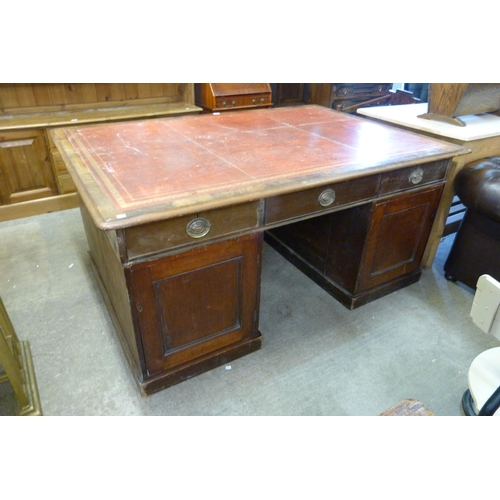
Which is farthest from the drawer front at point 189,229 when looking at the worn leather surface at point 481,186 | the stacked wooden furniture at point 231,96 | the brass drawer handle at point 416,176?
the stacked wooden furniture at point 231,96

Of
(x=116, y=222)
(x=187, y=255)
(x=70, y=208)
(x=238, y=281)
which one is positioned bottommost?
(x=70, y=208)

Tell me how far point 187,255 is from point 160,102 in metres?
2.63

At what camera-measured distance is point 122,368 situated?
1688mm

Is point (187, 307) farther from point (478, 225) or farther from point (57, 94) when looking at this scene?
point (57, 94)

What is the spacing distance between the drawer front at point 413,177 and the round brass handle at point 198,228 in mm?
817

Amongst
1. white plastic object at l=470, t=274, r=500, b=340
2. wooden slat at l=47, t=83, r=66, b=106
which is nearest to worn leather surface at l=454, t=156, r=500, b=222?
white plastic object at l=470, t=274, r=500, b=340

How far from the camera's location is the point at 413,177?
68.6 inches

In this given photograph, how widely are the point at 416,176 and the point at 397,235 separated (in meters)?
0.31

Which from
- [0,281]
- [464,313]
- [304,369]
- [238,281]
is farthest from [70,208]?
[464,313]

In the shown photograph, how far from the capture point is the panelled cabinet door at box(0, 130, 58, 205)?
2.66 m

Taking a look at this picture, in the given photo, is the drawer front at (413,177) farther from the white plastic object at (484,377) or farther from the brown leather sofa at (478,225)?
the white plastic object at (484,377)

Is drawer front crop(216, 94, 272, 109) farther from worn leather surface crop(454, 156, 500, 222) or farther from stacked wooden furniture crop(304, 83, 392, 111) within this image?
worn leather surface crop(454, 156, 500, 222)

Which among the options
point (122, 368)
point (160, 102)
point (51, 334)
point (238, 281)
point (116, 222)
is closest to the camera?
point (116, 222)
